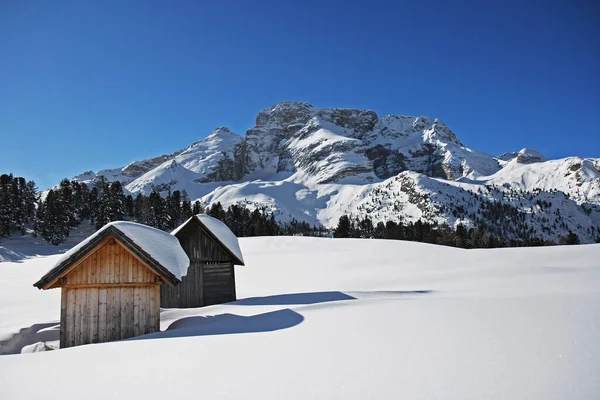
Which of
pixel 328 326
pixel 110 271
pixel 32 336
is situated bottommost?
pixel 32 336

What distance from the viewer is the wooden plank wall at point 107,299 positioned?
11.4 metres

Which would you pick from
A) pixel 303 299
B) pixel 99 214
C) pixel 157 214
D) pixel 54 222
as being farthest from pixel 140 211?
pixel 303 299

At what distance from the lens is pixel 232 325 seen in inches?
446

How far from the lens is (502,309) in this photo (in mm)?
10867

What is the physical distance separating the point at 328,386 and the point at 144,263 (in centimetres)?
821

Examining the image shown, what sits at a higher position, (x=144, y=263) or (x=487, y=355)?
(x=144, y=263)

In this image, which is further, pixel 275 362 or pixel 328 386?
pixel 275 362

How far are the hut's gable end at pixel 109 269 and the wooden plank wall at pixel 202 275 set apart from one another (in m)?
7.65

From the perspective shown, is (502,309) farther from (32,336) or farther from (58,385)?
(32,336)

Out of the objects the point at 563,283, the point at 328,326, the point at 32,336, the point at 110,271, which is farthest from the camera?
the point at 563,283

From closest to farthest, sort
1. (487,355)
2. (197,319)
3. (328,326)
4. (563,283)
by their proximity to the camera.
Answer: (487,355) < (328,326) < (197,319) < (563,283)

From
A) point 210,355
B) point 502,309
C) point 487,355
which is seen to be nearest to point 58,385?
point 210,355

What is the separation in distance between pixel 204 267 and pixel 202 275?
0.41 m

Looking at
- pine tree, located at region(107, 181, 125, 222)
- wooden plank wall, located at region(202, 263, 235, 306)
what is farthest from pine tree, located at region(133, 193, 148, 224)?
wooden plank wall, located at region(202, 263, 235, 306)
